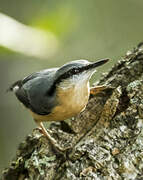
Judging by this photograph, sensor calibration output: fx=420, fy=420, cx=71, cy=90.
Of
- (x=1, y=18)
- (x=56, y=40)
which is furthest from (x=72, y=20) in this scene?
(x=1, y=18)

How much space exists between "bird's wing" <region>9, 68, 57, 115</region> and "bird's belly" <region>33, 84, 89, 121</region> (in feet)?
0.31

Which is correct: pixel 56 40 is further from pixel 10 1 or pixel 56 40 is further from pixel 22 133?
pixel 10 1

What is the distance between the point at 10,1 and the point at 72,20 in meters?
4.86

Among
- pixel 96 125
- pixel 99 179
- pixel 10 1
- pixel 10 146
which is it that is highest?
pixel 10 1

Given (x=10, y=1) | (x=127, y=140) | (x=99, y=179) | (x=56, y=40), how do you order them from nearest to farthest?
(x=99, y=179) → (x=127, y=140) → (x=56, y=40) → (x=10, y=1)

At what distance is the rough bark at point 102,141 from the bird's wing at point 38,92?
0.30 metres

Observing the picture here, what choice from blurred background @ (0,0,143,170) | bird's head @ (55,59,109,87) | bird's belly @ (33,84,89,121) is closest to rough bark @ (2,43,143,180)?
bird's belly @ (33,84,89,121)

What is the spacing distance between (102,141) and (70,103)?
2.80 ft

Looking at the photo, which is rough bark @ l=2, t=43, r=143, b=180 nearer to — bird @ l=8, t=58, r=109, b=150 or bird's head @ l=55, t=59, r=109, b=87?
bird @ l=8, t=58, r=109, b=150

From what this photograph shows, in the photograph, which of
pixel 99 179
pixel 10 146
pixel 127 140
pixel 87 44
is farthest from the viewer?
pixel 87 44

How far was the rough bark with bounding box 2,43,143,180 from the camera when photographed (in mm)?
2938

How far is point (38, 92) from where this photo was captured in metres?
4.09

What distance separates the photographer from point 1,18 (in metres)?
2.88

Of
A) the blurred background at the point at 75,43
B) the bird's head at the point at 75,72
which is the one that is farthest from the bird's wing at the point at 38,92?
the blurred background at the point at 75,43
